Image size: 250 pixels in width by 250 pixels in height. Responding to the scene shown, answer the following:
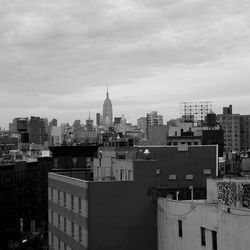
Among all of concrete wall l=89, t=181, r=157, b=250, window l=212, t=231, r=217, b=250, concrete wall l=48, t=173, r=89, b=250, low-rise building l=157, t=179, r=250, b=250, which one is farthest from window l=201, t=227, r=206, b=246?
concrete wall l=48, t=173, r=89, b=250

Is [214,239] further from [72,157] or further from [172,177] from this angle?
[72,157]

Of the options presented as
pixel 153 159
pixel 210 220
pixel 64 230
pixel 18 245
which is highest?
pixel 153 159

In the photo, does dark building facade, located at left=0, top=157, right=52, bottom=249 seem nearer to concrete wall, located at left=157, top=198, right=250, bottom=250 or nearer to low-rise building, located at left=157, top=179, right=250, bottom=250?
concrete wall, located at left=157, top=198, right=250, bottom=250

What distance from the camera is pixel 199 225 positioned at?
4128 centimetres

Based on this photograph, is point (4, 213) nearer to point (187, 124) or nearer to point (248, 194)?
point (187, 124)

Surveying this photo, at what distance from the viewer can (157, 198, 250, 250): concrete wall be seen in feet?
116

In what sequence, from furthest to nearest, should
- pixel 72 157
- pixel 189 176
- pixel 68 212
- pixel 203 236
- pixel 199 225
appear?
pixel 72 157 < pixel 68 212 < pixel 189 176 < pixel 199 225 < pixel 203 236

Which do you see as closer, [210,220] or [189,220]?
[210,220]

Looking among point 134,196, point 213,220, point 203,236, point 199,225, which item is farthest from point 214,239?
point 134,196

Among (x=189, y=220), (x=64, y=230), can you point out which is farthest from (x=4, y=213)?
(x=189, y=220)

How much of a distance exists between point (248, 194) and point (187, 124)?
14087 cm

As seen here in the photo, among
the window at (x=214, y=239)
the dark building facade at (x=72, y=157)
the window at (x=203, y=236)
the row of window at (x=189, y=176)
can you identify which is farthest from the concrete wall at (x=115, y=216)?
the dark building facade at (x=72, y=157)

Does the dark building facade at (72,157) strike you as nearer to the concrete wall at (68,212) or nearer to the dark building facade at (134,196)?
the concrete wall at (68,212)

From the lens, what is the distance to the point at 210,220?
3938 cm
